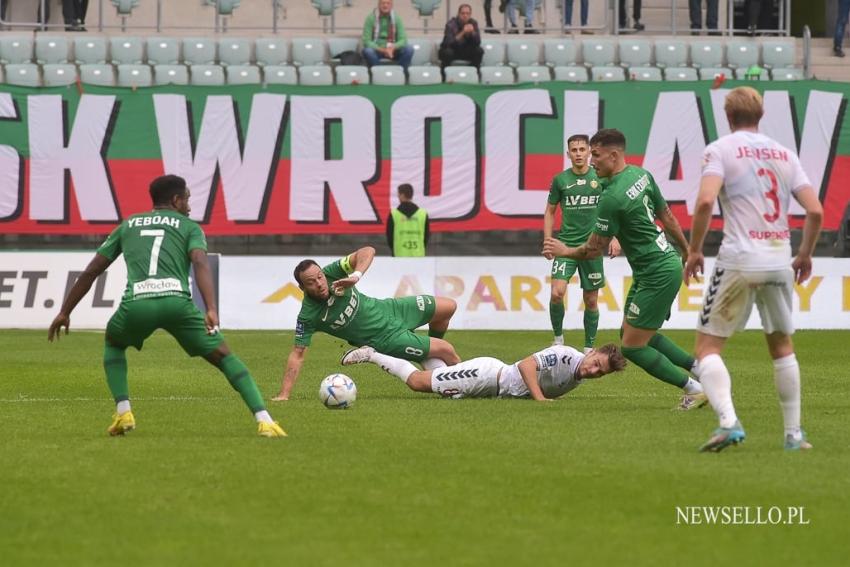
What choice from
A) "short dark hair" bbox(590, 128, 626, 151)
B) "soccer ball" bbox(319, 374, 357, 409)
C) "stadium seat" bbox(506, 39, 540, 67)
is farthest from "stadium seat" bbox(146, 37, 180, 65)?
"short dark hair" bbox(590, 128, 626, 151)

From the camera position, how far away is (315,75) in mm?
28672

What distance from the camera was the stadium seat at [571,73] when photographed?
29.0 meters

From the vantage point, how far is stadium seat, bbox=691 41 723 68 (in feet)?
100

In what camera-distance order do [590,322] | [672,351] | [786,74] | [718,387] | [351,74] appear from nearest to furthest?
[718,387]
[672,351]
[590,322]
[351,74]
[786,74]

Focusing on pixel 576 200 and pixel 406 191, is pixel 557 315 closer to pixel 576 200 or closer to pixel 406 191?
pixel 576 200

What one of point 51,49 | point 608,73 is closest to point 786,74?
point 608,73

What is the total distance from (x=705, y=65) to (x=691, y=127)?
13.9 ft

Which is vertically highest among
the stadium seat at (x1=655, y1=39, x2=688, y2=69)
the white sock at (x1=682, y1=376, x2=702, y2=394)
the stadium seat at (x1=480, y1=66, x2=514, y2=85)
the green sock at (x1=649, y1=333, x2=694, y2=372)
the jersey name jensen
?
the stadium seat at (x1=655, y1=39, x2=688, y2=69)

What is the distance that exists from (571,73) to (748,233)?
67.1ft

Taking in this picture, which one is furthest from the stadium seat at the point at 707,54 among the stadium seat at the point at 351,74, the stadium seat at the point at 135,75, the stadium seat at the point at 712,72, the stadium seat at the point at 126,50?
the stadium seat at the point at 126,50

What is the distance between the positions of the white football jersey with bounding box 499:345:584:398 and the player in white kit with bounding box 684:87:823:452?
11.7 ft

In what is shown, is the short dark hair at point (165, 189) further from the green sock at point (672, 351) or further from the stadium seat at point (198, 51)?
the stadium seat at point (198, 51)

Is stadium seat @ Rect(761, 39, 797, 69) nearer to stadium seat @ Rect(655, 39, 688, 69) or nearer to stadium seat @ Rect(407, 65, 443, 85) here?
stadium seat @ Rect(655, 39, 688, 69)

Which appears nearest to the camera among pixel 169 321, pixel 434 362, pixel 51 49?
pixel 169 321
